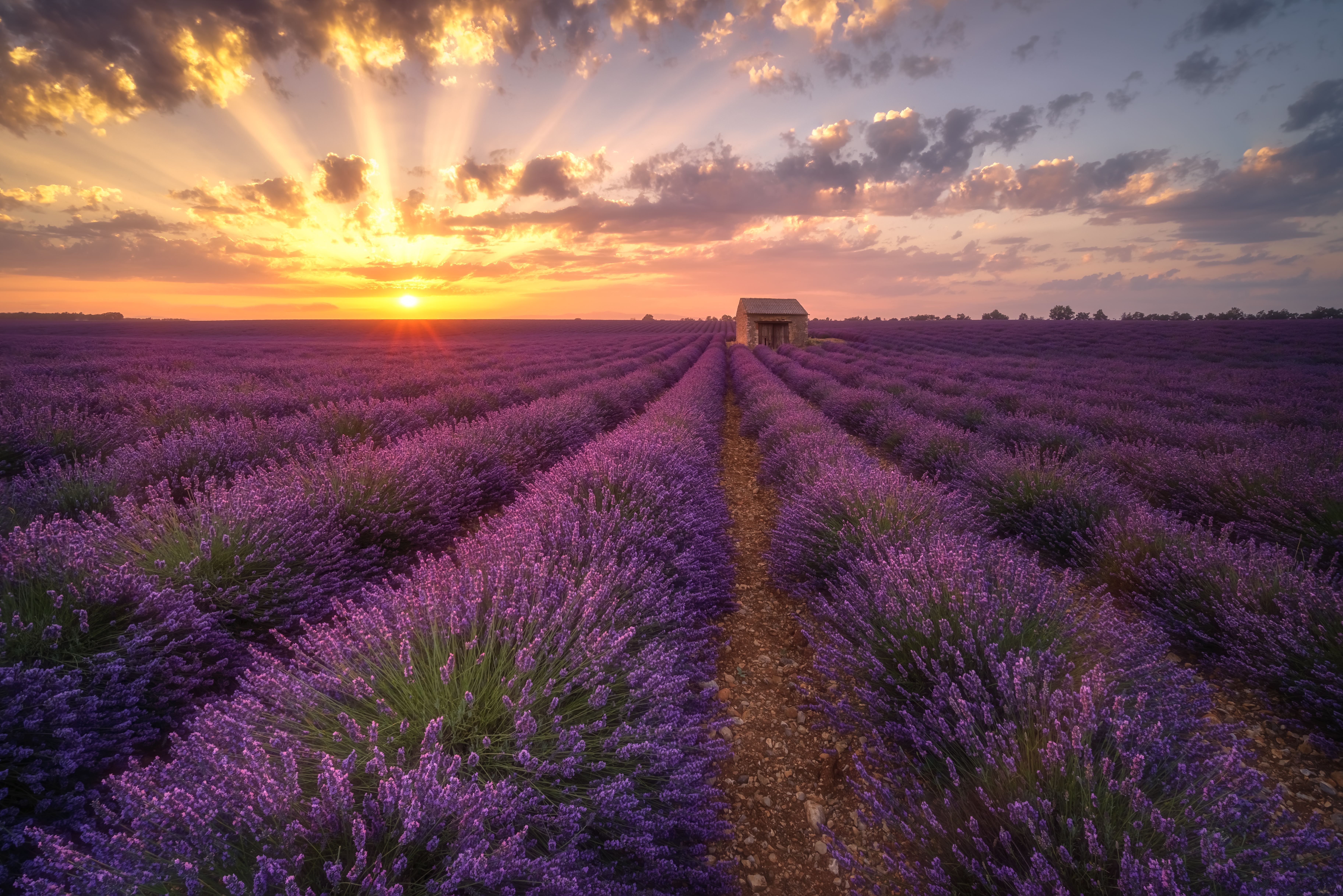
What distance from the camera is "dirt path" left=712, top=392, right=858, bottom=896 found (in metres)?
1.80

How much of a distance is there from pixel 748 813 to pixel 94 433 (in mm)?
7062

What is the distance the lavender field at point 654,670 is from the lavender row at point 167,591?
2 centimetres

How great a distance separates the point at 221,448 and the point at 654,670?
4.93 meters

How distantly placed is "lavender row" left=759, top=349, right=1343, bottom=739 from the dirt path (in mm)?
2114

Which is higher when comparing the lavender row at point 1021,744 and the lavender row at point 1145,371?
the lavender row at point 1145,371

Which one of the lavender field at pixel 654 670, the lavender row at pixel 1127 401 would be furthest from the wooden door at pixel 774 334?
the lavender field at pixel 654 670

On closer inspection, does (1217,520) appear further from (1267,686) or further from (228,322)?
(228,322)

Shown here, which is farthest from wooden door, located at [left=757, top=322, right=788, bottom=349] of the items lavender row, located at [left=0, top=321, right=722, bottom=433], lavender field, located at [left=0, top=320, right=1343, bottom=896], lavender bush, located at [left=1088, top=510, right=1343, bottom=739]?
lavender bush, located at [left=1088, top=510, right=1343, bottom=739]

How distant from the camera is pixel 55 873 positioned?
46.5 inches

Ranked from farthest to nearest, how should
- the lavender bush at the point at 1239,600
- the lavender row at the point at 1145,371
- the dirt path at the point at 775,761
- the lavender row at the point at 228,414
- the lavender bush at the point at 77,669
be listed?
the lavender row at the point at 1145,371
the lavender row at the point at 228,414
the lavender bush at the point at 1239,600
the dirt path at the point at 775,761
the lavender bush at the point at 77,669

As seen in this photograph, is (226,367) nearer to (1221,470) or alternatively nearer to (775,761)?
(775,761)

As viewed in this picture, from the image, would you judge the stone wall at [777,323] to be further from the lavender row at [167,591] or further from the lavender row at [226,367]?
the lavender row at [167,591]

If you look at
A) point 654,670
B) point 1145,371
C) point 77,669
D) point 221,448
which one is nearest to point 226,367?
point 221,448

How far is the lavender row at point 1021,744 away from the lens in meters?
1.25
